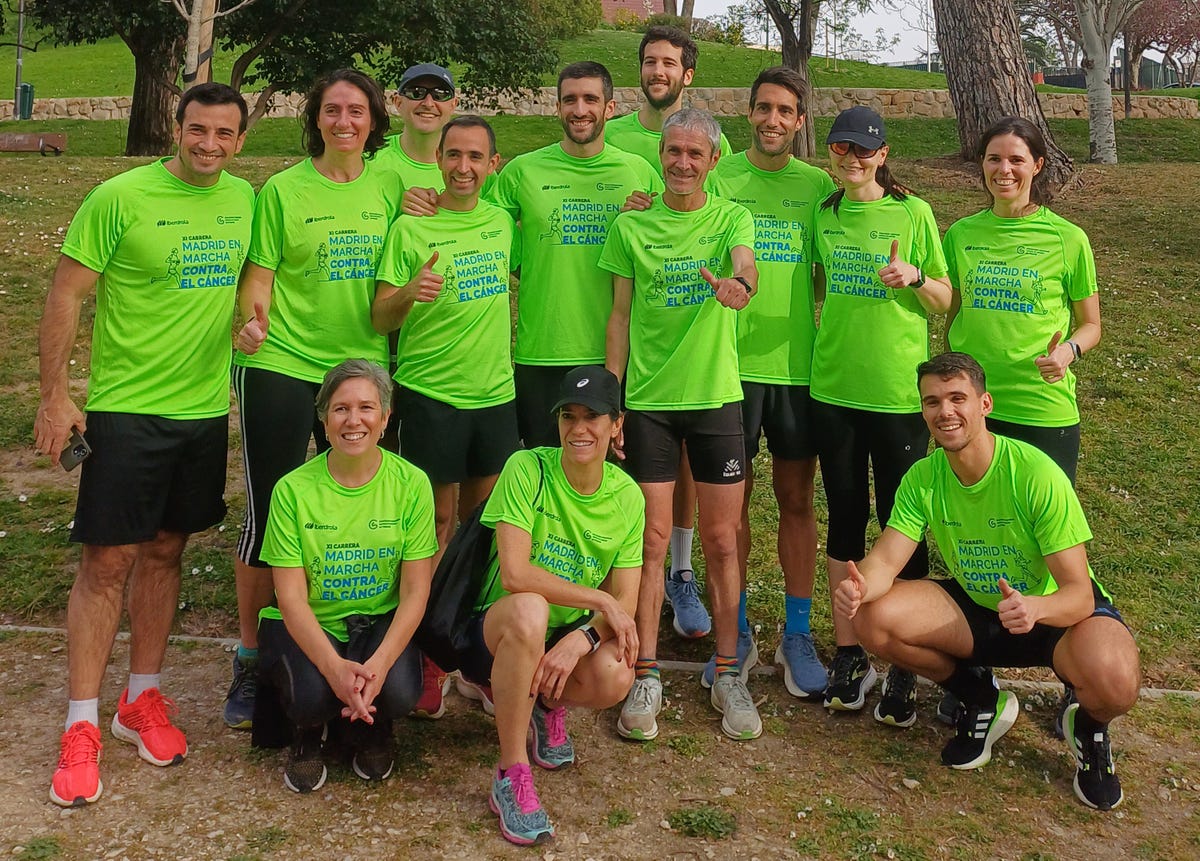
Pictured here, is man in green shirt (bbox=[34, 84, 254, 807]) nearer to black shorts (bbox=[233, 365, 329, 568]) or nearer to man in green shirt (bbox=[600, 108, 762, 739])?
black shorts (bbox=[233, 365, 329, 568])

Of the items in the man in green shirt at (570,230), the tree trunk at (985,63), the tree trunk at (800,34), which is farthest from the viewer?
the tree trunk at (800,34)

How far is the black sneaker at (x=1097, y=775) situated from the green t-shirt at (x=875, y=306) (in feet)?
4.58

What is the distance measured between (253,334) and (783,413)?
83.5 inches

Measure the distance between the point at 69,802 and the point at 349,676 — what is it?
3.42 ft

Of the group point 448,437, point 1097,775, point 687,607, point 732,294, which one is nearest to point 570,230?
point 732,294

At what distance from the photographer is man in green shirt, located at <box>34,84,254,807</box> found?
420 centimetres

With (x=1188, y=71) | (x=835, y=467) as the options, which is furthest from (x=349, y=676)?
(x=1188, y=71)

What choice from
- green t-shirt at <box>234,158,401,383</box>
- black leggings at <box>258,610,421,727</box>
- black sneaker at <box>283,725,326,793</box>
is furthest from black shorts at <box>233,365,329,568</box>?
black sneaker at <box>283,725,326,793</box>

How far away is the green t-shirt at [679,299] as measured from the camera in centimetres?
461

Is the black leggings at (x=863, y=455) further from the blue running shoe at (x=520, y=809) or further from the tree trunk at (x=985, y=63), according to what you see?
the tree trunk at (x=985, y=63)

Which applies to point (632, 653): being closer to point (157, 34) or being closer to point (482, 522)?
point (482, 522)

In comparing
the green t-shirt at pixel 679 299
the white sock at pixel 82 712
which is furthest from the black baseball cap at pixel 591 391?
the white sock at pixel 82 712

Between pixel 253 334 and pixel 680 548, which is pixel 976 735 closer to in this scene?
pixel 680 548

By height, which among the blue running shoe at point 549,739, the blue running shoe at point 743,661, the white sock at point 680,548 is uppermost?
the white sock at point 680,548
